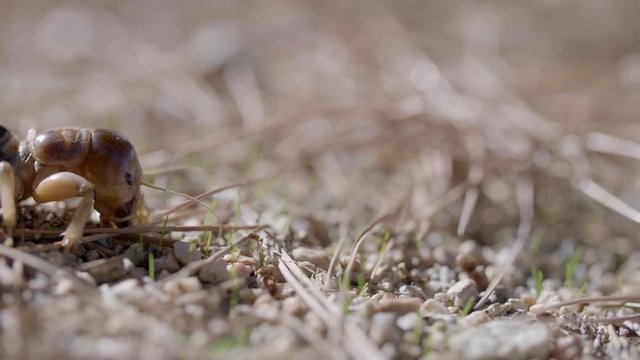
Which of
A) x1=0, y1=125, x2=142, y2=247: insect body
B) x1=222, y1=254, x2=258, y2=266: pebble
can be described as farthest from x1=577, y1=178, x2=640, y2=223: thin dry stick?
x1=0, y1=125, x2=142, y2=247: insect body

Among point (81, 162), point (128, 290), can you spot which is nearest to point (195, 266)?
point (128, 290)

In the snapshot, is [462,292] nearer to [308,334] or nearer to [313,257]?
[313,257]

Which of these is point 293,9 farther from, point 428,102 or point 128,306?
point 128,306

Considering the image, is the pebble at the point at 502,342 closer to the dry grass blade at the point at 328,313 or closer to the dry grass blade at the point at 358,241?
the dry grass blade at the point at 328,313

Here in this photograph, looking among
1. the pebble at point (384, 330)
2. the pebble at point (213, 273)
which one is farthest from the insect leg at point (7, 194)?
the pebble at point (384, 330)

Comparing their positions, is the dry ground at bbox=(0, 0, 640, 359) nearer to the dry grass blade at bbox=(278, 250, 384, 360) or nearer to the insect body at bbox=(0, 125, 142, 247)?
the dry grass blade at bbox=(278, 250, 384, 360)

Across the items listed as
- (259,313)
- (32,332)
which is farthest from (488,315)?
(32,332)
